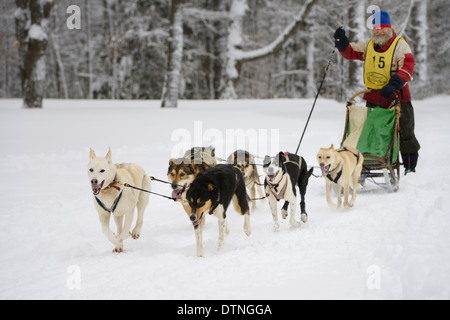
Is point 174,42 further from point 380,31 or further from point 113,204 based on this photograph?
point 113,204

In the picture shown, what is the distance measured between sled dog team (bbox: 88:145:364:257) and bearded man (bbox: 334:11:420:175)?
3.59 feet

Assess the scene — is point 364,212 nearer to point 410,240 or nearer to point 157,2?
point 410,240

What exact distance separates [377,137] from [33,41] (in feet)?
43.5

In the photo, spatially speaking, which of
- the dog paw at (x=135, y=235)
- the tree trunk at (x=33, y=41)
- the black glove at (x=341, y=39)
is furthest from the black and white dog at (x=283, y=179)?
the tree trunk at (x=33, y=41)

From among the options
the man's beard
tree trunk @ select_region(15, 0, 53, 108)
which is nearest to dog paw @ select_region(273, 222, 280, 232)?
the man's beard

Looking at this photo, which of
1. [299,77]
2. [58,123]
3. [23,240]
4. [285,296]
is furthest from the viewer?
[299,77]

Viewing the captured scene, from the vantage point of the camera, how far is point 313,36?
32.6m

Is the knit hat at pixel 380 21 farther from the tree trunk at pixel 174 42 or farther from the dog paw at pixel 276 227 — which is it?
the tree trunk at pixel 174 42

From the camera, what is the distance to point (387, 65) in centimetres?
645

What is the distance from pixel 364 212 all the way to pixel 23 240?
4.24 meters

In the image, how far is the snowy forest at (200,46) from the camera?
1711 centimetres

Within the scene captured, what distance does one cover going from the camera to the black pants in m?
6.85

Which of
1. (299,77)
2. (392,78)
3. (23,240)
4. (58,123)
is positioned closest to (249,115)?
(58,123)

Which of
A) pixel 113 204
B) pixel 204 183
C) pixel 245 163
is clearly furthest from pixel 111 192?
pixel 245 163
